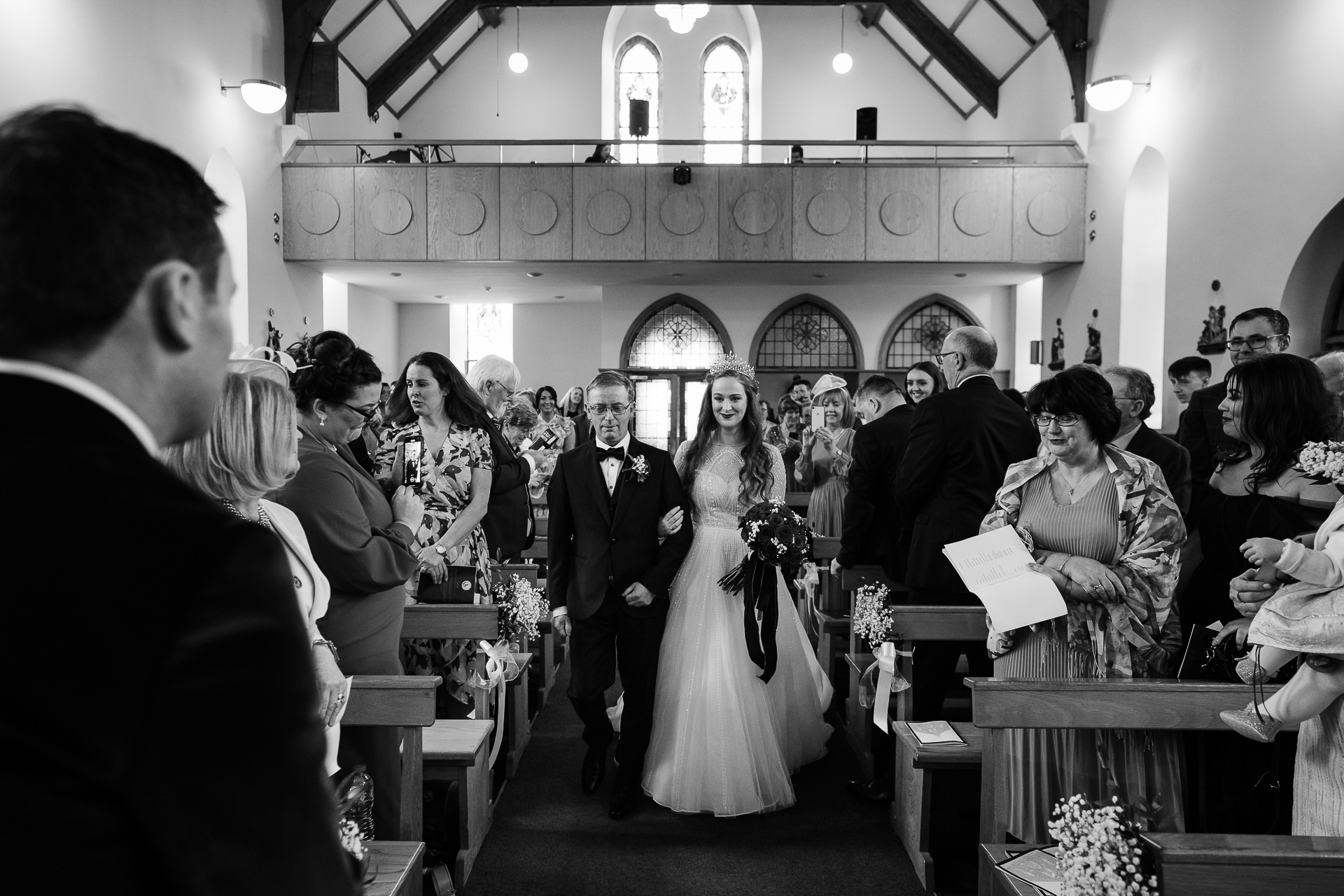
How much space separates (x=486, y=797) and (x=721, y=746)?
3.07 feet

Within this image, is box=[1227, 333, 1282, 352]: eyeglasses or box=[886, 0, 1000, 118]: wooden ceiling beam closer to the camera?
box=[1227, 333, 1282, 352]: eyeglasses

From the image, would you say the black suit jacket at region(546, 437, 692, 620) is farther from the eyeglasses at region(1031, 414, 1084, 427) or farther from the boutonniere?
the eyeglasses at region(1031, 414, 1084, 427)

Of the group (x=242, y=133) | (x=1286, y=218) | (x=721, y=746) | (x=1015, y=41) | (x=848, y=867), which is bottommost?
(x=848, y=867)

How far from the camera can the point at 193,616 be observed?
1.97ft

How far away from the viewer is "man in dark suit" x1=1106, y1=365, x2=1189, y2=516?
394cm

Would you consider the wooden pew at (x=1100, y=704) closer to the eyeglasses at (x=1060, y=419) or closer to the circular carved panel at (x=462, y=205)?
the eyeglasses at (x=1060, y=419)

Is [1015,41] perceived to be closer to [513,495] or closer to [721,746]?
[513,495]

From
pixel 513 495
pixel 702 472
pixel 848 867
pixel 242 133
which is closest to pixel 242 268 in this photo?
pixel 242 133

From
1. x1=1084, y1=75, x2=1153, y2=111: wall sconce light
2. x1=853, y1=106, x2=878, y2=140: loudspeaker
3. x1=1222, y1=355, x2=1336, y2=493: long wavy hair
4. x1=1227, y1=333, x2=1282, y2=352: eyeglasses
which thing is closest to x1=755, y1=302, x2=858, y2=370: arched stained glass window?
x1=853, y1=106, x2=878, y2=140: loudspeaker

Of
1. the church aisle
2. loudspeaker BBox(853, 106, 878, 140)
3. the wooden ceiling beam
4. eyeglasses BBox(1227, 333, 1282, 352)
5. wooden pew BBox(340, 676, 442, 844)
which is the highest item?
the wooden ceiling beam

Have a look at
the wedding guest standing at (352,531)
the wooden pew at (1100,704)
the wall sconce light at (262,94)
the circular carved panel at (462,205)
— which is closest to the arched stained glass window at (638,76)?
the circular carved panel at (462,205)

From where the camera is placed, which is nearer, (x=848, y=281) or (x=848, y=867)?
(x=848, y=867)

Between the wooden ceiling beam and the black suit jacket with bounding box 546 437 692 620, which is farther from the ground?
the wooden ceiling beam

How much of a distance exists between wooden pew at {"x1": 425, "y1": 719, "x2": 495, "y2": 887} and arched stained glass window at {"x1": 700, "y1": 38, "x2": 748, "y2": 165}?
1263 cm
